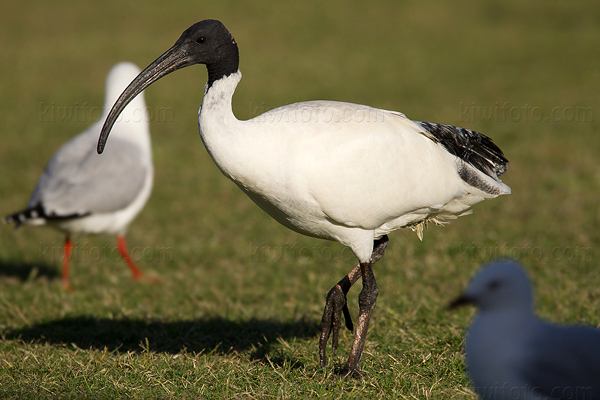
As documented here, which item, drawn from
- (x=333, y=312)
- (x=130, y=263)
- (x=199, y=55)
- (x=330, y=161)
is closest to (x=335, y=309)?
(x=333, y=312)

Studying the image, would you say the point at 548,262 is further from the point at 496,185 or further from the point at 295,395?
the point at 295,395

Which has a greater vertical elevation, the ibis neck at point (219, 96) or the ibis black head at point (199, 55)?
the ibis black head at point (199, 55)

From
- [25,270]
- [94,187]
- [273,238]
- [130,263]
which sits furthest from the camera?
[273,238]

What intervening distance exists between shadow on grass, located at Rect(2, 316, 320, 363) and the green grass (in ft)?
0.07

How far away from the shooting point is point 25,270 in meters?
7.71

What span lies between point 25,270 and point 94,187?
1385 mm

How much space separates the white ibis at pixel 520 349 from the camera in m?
2.82

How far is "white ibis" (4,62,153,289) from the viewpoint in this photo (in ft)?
22.9

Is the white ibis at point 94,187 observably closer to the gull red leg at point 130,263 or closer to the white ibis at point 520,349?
the gull red leg at point 130,263

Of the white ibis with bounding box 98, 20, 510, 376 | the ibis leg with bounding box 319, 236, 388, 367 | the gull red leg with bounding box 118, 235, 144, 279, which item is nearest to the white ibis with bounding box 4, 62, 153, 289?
the gull red leg with bounding box 118, 235, 144, 279

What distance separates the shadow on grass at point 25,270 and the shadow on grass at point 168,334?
1.99m

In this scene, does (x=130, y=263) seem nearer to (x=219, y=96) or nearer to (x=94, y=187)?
(x=94, y=187)

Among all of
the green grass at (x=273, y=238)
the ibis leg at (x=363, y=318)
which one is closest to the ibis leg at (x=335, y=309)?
the ibis leg at (x=363, y=318)

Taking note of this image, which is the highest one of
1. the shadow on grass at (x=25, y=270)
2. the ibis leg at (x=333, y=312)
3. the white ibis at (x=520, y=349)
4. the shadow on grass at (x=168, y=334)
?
the white ibis at (x=520, y=349)
